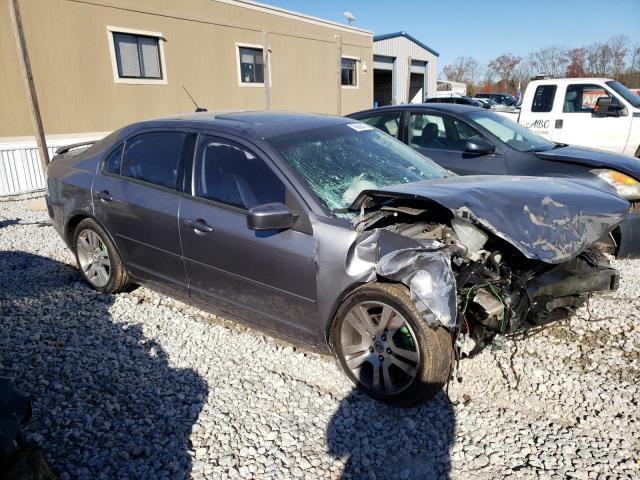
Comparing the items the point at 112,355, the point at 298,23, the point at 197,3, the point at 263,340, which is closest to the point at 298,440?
the point at 263,340

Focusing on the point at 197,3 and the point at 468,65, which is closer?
the point at 197,3

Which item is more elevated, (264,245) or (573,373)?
(264,245)

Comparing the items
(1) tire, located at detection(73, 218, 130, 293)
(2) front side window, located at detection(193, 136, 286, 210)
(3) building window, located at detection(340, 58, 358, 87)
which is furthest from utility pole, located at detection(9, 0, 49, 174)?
(3) building window, located at detection(340, 58, 358, 87)

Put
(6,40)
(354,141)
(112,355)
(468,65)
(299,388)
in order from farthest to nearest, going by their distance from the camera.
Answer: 1. (468,65)
2. (6,40)
3. (354,141)
4. (112,355)
5. (299,388)

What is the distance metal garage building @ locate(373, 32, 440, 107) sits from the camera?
88.6ft

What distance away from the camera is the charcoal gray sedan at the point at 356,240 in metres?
2.69

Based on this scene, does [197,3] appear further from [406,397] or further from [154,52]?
[406,397]

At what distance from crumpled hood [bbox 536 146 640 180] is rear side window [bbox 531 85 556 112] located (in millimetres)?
3673

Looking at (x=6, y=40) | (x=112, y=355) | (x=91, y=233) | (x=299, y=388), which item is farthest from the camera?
(x=6, y=40)

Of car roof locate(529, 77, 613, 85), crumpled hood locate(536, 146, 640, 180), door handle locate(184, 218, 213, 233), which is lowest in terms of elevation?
door handle locate(184, 218, 213, 233)

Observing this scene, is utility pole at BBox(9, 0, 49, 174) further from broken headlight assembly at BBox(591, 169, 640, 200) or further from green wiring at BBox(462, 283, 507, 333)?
broken headlight assembly at BBox(591, 169, 640, 200)

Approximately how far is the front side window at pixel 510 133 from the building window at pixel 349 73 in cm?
1667

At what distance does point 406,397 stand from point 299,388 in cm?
69

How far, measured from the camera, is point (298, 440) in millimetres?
2646
